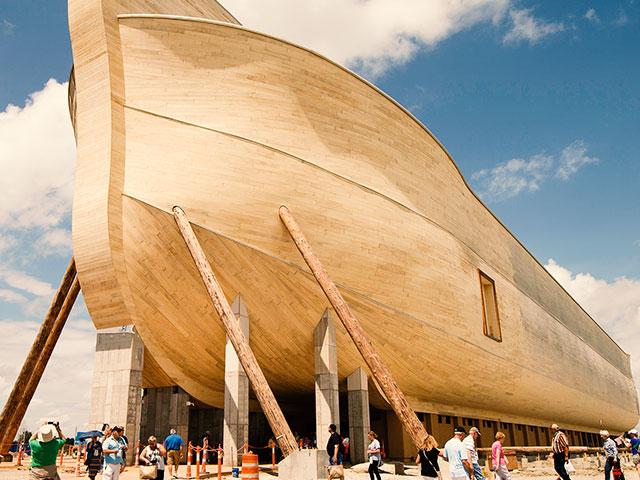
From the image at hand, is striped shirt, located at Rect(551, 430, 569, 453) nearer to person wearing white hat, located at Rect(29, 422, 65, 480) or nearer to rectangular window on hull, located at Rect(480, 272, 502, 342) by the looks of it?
person wearing white hat, located at Rect(29, 422, 65, 480)

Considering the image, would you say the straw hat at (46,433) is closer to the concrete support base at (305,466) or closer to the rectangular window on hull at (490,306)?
the concrete support base at (305,466)

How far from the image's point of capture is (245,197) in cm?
1545

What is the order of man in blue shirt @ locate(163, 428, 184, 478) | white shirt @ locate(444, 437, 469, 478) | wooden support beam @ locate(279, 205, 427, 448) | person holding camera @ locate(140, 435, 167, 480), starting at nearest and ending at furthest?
white shirt @ locate(444, 437, 469, 478), person holding camera @ locate(140, 435, 167, 480), man in blue shirt @ locate(163, 428, 184, 478), wooden support beam @ locate(279, 205, 427, 448)

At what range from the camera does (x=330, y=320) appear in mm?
17141

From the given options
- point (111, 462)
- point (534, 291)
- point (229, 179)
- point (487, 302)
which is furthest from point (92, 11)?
point (534, 291)

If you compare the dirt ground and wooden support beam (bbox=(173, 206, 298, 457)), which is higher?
wooden support beam (bbox=(173, 206, 298, 457))

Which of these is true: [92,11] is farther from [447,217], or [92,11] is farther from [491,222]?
[491,222]

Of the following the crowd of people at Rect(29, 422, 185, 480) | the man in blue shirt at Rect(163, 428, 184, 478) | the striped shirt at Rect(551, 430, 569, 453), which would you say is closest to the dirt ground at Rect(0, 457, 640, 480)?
the man in blue shirt at Rect(163, 428, 184, 478)

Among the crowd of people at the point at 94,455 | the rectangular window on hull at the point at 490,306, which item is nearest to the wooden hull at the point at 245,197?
the rectangular window on hull at the point at 490,306

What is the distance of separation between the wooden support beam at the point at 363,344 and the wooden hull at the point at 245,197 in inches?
31.2

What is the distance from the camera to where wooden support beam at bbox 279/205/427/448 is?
1330 centimetres

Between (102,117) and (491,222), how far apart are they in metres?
19.3

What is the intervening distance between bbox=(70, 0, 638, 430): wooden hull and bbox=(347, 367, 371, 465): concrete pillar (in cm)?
56

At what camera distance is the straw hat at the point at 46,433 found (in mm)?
5566
